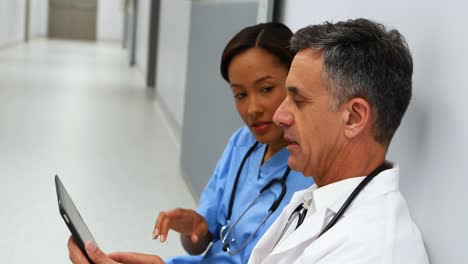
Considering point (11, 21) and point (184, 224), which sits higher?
point (184, 224)

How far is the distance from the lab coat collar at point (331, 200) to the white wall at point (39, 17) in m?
17.2

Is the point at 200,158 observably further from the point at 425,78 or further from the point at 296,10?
the point at 425,78

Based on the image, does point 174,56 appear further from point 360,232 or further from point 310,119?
point 360,232

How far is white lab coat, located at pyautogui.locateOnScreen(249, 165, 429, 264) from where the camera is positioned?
875 millimetres

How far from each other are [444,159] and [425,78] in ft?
0.57

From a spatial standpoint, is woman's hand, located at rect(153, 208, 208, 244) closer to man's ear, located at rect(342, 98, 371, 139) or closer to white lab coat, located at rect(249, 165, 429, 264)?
white lab coat, located at rect(249, 165, 429, 264)

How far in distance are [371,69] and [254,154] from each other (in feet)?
2.35

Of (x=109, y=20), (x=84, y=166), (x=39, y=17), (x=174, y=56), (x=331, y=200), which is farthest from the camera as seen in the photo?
(x=109, y=20)

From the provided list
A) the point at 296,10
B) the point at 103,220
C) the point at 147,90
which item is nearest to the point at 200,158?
the point at 103,220

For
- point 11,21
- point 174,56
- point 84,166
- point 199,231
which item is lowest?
point 11,21

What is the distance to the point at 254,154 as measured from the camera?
5.34ft

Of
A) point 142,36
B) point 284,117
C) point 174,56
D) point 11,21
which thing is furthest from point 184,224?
point 11,21

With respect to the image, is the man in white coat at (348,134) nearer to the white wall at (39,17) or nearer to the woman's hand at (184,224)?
the woman's hand at (184,224)

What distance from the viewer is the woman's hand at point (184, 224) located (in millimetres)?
1518
